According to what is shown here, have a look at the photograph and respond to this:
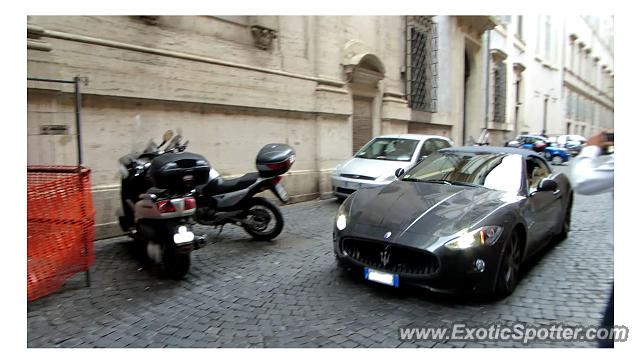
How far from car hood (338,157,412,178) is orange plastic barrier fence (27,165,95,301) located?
16.7 feet

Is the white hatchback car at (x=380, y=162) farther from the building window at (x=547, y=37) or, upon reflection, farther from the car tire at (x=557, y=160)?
the building window at (x=547, y=37)

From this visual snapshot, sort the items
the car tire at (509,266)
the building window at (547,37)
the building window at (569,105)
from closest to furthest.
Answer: the car tire at (509,266) → the building window at (547,37) → the building window at (569,105)

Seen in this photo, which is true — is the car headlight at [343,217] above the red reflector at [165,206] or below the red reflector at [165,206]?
below

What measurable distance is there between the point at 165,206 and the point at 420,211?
240 cm

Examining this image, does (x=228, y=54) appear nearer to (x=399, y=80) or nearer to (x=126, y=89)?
Result: (x=126, y=89)

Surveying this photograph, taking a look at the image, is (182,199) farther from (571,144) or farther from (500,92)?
(571,144)

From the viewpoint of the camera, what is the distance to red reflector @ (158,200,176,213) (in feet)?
13.2

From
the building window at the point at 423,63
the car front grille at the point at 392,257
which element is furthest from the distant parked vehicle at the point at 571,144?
the car front grille at the point at 392,257

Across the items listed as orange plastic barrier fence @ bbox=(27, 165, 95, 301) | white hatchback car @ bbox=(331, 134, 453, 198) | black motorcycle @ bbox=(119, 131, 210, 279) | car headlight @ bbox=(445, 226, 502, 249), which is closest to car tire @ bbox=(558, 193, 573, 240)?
white hatchback car @ bbox=(331, 134, 453, 198)

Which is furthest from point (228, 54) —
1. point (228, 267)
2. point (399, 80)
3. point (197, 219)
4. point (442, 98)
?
point (442, 98)

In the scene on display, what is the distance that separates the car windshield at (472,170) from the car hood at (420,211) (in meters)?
0.19

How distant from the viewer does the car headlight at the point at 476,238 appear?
340 cm

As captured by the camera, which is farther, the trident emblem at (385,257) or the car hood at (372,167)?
the car hood at (372,167)

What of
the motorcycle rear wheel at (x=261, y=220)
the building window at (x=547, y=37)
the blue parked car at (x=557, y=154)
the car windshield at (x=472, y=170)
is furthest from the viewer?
the building window at (x=547, y=37)
